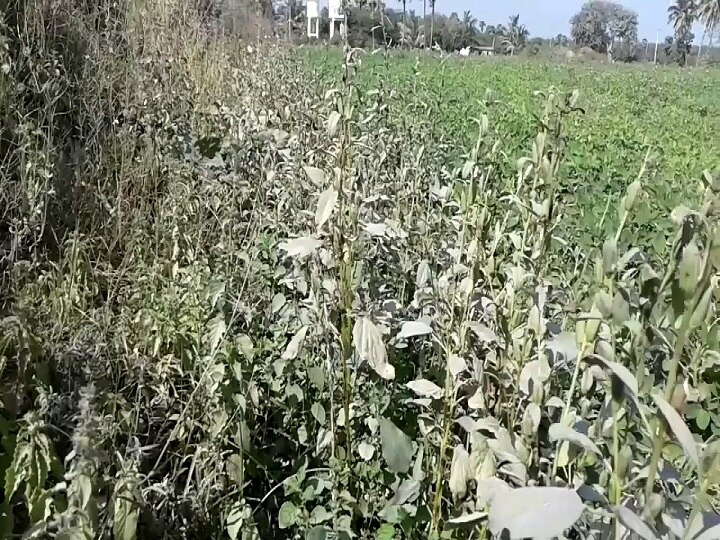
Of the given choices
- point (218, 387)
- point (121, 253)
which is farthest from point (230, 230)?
point (218, 387)

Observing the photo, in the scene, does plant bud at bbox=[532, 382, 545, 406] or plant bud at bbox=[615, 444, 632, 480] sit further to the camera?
plant bud at bbox=[532, 382, 545, 406]

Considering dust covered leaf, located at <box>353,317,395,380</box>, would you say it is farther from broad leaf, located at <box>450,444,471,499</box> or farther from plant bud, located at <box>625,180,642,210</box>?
plant bud, located at <box>625,180,642,210</box>

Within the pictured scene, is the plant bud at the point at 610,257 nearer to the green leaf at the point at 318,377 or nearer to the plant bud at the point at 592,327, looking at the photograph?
the plant bud at the point at 592,327

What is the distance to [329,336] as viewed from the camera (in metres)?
1.74

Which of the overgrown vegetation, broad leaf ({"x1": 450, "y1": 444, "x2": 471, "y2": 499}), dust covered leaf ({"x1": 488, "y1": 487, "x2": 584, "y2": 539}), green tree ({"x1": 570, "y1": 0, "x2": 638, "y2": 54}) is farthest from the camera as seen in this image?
green tree ({"x1": 570, "y1": 0, "x2": 638, "y2": 54})

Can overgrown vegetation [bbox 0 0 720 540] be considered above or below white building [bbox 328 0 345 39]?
below

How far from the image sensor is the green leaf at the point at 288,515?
1520mm

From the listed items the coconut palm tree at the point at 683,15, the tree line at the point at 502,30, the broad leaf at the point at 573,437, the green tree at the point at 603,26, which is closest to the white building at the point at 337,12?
the tree line at the point at 502,30

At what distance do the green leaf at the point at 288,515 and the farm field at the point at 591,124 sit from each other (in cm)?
103

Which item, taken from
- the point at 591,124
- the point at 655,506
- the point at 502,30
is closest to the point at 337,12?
the point at 655,506

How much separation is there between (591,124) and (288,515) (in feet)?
26.0

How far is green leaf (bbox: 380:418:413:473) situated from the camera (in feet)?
4.68

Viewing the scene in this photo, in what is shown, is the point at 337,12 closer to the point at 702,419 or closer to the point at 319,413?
the point at 319,413

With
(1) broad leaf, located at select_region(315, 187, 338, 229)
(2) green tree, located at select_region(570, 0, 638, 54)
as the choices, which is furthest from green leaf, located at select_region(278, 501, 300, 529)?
(2) green tree, located at select_region(570, 0, 638, 54)
